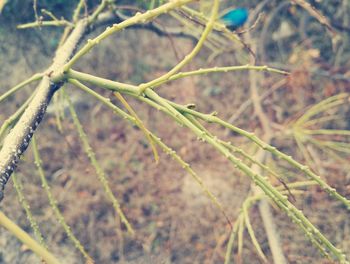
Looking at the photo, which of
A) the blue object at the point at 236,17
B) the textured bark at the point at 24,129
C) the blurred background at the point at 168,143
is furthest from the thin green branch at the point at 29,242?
the blue object at the point at 236,17

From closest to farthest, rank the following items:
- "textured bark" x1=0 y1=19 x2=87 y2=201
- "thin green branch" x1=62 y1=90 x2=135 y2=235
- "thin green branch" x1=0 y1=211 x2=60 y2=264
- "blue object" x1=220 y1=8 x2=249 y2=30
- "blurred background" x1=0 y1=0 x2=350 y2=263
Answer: "thin green branch" x1=0 y1=211 x2=60 y2=264
"textured bark" x1=0 y1=19 x2=87 y2=201
"thin green branch" x1=62 y1=90 x2=135 y2=235
"blurred background" x1=0 y1=0 x2=350 y2=263
"blue object" x1=220 y1=8 x2=249 y2=30

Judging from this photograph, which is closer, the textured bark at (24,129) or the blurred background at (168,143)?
the textured bark at (24,129)

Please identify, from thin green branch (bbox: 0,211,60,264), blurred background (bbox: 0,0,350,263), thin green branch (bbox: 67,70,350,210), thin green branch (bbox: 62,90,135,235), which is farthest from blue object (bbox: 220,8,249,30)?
thin green branch (bbox: 0,211,60,264)

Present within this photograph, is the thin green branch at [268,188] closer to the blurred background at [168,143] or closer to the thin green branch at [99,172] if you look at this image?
the thin green branch at [99,172]

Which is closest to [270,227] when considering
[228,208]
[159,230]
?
[228,208]

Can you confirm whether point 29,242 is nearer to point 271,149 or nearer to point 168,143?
point 271,149

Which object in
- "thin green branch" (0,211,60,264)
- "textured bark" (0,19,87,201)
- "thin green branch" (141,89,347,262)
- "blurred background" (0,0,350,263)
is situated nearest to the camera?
"thin green branch" (0,211,60,264)

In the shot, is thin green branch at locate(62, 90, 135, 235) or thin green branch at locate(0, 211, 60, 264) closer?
thin green branch at locate(0, 211, 60, 264)

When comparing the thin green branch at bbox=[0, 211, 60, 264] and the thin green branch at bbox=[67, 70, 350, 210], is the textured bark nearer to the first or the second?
the thin green branch at bbox=[67, 70, 350, 210]

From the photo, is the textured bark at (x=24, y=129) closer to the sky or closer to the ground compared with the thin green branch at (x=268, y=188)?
closer to the sky
